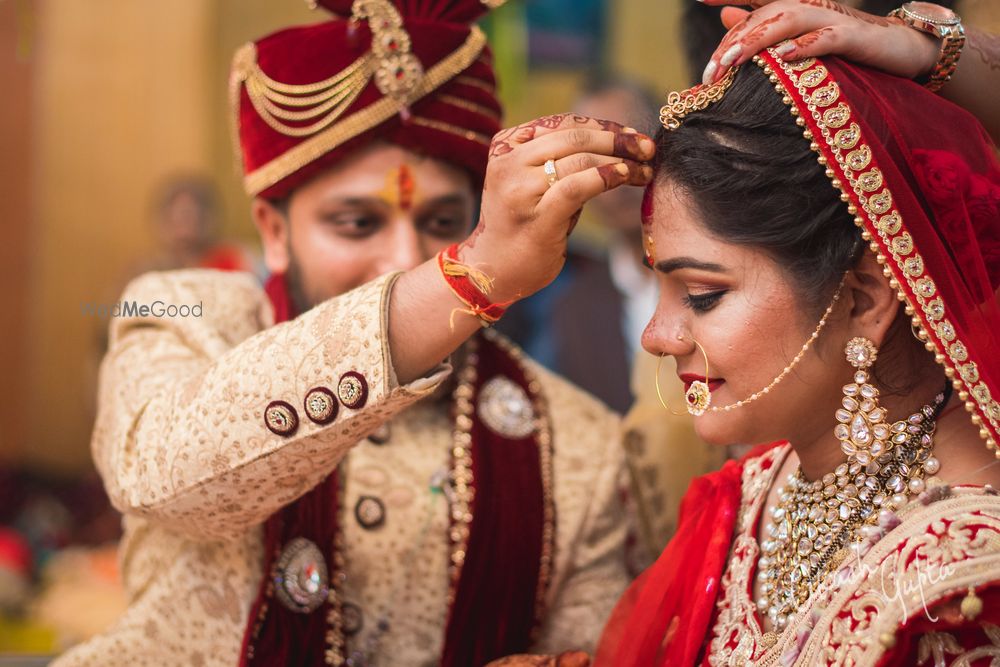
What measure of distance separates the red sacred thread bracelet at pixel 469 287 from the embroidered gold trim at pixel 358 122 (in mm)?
637

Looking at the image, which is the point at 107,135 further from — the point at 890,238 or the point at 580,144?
the point at 890,238

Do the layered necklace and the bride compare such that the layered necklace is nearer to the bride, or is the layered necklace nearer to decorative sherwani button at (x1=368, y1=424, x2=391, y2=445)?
the bride

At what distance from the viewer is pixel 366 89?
7.38 ft

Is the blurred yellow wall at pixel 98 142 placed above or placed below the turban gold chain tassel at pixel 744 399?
below

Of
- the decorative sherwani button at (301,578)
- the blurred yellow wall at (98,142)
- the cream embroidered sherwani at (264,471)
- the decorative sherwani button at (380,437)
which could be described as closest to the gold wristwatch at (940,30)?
the cream embroidered sherwani at (264,471)

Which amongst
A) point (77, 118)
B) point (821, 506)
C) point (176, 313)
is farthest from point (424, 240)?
point (77, 118)

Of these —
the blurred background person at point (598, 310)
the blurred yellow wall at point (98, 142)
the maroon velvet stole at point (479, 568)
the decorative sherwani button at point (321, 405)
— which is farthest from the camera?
the blurred yellow wall at point (98, 142)

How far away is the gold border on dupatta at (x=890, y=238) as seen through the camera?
151cm

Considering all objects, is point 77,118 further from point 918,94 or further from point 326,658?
point 918,94

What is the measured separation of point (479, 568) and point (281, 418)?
614 millimetres

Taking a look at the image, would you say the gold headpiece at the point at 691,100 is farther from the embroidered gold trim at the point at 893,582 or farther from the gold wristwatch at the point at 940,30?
the embroidered gold trim at the point at 893,582

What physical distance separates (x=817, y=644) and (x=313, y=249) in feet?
4.13

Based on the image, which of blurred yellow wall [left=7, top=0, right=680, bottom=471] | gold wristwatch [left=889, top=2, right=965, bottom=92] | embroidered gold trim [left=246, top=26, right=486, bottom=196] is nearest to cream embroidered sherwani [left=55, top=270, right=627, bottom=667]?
embroidered gold trim [left=246, top=26, right=486, bottom=196]

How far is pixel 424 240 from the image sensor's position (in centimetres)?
228
